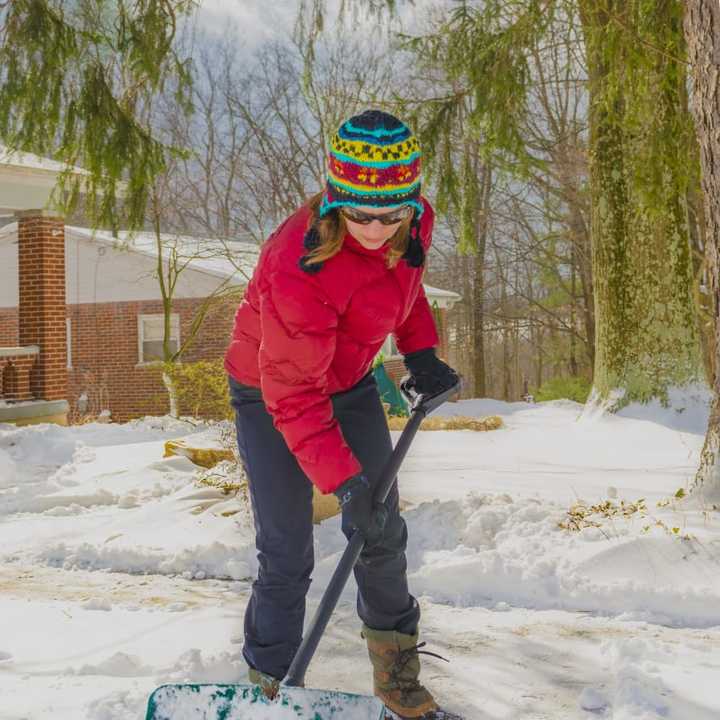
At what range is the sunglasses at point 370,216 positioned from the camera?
2.55m

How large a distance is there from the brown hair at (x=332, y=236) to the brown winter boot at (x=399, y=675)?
126 cm

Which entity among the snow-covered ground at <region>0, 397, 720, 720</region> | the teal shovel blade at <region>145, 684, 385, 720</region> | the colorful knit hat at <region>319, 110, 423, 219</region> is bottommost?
the snow-covered ground at <region>0, 397, 720, 720</region>

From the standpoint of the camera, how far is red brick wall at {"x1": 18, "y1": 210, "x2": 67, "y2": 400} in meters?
12.4

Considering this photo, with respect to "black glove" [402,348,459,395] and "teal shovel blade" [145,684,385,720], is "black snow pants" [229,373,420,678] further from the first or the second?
"teal shovel blade" [145,684,385,720]

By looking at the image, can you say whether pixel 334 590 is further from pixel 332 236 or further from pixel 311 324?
pixel 332 236

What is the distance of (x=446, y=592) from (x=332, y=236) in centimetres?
252

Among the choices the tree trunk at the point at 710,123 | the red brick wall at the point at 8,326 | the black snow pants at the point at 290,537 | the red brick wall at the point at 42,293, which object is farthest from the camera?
the red brick wall at the point at 8,326

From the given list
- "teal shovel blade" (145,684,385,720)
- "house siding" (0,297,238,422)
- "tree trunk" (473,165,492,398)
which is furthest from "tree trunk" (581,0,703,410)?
"tree trunk" (473,165,492,398)

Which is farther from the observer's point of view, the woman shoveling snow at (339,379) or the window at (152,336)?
the window at (152,336)

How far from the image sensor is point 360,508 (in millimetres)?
2576

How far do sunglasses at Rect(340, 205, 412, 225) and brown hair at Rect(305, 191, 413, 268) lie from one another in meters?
0.04

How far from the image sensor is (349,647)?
12.2 feet

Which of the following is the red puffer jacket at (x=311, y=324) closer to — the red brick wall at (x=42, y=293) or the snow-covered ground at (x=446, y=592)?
the snow-covered ground at (x=446, y=592)

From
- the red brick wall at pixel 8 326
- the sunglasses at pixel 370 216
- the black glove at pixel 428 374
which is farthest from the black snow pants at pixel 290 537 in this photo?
the red brick wall at pixel 8 326
